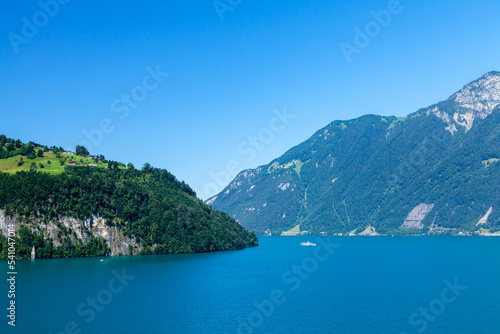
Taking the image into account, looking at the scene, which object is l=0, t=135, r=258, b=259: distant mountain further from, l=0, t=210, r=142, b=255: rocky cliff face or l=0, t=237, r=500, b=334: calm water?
l=0, t=237, r=500, b=334: calm water

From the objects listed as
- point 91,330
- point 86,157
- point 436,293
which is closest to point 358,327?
point 436,293

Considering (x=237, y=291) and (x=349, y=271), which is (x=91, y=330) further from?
(x=349, y=271)

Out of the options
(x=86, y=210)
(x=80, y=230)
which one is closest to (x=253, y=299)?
(x=80, y=230)

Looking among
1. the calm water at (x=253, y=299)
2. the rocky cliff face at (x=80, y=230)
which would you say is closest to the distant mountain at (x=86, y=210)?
the rocky cliff face at (x=80, y=230)

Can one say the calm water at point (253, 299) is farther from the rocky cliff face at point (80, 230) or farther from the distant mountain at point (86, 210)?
the distant mountain at point (86, 210)

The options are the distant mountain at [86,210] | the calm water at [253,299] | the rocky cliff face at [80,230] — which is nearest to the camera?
the calm water at [253,299]

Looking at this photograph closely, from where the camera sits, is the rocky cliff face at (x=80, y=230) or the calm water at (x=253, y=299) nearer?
the calm water at (x=253, y=299)

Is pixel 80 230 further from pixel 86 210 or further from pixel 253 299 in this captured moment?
pixel 253 299
